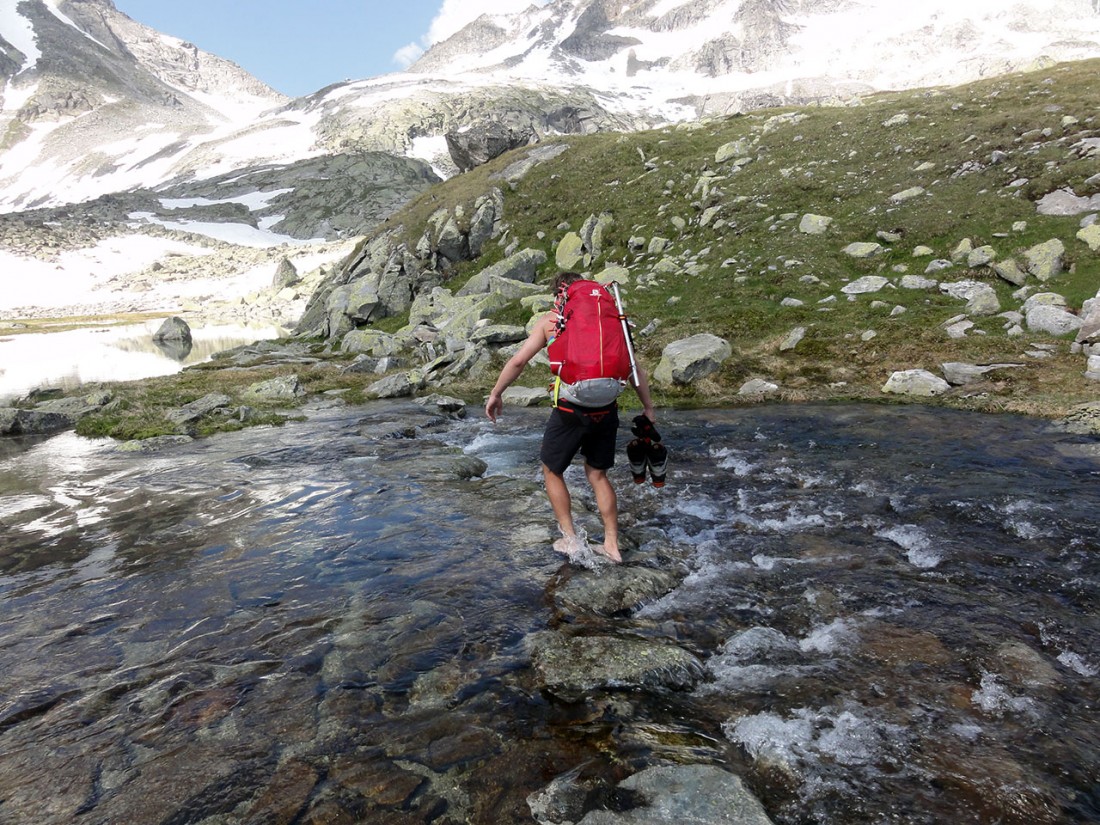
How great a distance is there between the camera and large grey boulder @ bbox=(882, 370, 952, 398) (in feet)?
57.4

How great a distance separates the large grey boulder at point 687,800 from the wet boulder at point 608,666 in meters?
1.14

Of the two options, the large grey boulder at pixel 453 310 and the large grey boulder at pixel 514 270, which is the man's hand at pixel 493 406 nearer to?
the large grey boulder at pixel 453 310

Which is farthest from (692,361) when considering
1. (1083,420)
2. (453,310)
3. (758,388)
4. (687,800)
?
(453,310)

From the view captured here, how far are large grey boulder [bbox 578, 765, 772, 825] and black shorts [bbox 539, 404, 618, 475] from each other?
4.23 m

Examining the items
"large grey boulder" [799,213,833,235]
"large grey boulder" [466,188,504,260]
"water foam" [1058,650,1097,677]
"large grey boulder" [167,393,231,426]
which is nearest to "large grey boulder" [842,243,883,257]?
"large grey boulder" [799,213,833,235]

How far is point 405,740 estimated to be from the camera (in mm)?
4934

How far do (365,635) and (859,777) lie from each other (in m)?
4.95

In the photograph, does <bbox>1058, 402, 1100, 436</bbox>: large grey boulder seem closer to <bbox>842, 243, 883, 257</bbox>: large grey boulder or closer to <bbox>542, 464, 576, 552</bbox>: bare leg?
<bbox>542, 464, 576, 552</bbox>: bare leg

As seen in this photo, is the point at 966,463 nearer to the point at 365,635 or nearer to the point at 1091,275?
the point at 365,635

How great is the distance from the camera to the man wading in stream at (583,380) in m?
7.80

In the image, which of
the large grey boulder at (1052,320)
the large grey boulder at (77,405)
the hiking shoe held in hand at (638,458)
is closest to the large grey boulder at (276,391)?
the large grey boulder at (77,405)

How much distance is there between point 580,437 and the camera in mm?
8172

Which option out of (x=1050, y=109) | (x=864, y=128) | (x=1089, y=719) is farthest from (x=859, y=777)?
(x=864, y=128)

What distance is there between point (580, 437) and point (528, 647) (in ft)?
9.80
